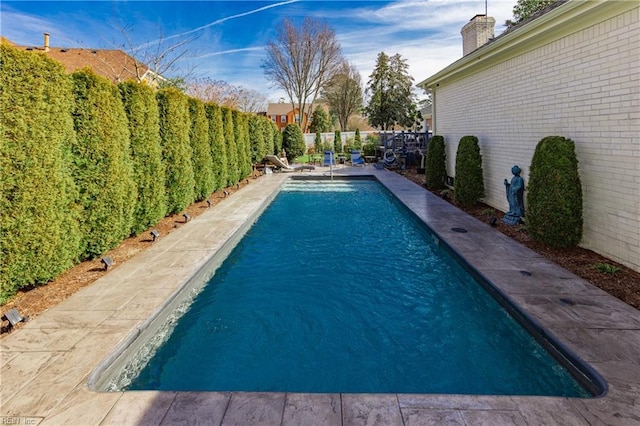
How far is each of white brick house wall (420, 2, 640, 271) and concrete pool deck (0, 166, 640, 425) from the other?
0.95 metres

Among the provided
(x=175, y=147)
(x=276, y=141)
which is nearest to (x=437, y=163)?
(x=175, y=147)

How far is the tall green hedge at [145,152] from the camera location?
612cm

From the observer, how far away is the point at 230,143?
39.4ft

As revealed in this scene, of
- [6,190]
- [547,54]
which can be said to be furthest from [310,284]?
[547,54]

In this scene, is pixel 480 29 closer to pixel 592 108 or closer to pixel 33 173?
pixel 592 108

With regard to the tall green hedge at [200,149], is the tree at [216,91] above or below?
above

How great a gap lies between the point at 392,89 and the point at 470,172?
94.5 ft

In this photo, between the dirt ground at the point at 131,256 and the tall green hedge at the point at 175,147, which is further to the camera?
the tall green hedge at the point at 175,147

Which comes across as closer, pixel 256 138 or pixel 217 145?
pixel 217 145

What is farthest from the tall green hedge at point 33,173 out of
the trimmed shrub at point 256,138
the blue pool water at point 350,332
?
the trimmed shrub at point 256,138

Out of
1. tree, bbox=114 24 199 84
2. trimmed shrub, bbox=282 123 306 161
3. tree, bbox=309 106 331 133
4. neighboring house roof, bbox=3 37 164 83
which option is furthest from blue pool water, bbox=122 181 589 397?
tree, bbox=309 106 331 133

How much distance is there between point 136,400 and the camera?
233cm

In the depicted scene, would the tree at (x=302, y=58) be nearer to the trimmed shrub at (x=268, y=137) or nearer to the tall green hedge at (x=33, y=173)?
the trimmed shrub at (x=268, y=137)

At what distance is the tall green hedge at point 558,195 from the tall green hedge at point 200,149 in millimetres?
7595
